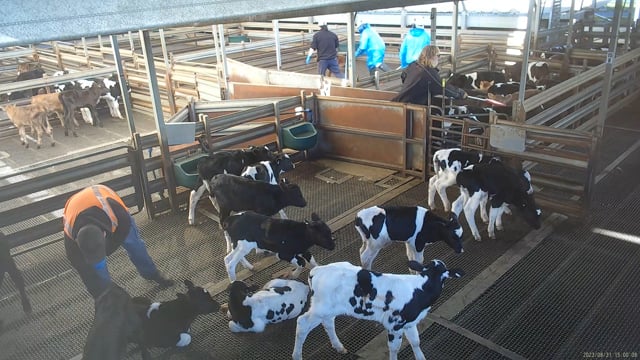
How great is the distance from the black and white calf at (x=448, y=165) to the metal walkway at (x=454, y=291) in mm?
595

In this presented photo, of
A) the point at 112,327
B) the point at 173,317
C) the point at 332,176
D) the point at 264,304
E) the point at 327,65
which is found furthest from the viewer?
the point at 327,65

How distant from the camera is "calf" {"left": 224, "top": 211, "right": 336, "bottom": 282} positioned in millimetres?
5297

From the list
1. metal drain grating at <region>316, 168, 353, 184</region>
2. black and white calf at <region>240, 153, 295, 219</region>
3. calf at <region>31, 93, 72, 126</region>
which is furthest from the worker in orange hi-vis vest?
calf at <region>31, 93, 72, 126</region>

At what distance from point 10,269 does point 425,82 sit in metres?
5.95

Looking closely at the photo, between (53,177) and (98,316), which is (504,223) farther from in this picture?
(53,177)

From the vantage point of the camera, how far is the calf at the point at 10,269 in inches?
209

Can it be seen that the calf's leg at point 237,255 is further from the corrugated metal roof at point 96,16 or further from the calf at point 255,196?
the corrugated metal roof at point 96,16

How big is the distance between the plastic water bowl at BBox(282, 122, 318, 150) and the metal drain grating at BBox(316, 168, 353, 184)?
508 mm

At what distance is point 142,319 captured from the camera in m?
4.50

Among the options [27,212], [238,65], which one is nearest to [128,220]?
[27,212]

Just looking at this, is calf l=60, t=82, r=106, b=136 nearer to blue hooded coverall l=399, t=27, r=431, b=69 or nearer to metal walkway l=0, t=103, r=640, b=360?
metal walkway l=0, t=103, r=640, b=360

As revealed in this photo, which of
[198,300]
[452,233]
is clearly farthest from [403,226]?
[198,300]

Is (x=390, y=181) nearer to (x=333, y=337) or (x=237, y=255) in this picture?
(x=237, y=255)

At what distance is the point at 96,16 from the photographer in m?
1.68
